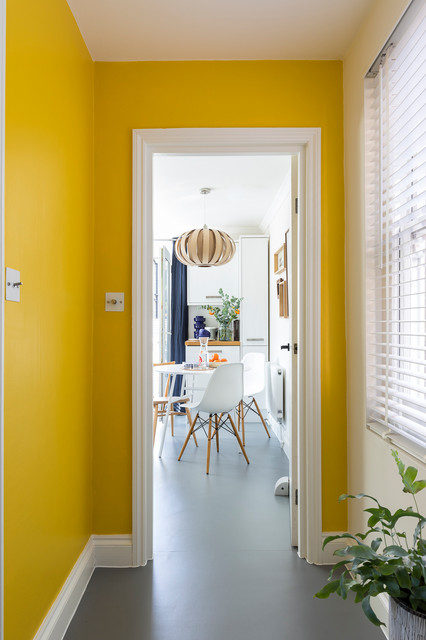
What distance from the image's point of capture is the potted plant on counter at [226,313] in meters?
5.83

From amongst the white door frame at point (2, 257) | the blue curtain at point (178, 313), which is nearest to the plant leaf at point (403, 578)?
the white door frame at point (2, 257)

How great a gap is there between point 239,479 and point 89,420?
1614mm

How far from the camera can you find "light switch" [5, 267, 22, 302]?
1.21m

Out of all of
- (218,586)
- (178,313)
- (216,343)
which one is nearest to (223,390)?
(218,586)

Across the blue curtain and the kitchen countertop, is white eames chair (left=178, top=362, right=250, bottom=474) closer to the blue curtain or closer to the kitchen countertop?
the kitchen countertop

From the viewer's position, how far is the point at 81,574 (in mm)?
1911

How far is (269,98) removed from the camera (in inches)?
86.6

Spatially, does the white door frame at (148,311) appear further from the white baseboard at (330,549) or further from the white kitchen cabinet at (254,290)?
the white kitchen cabinet at (254,290)

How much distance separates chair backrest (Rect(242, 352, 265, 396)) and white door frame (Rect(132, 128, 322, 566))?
7.20 ft

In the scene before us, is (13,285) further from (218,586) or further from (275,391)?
(275,391)

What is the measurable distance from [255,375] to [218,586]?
8.85 feet

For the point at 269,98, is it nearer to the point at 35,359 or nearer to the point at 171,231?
the point at 35,359

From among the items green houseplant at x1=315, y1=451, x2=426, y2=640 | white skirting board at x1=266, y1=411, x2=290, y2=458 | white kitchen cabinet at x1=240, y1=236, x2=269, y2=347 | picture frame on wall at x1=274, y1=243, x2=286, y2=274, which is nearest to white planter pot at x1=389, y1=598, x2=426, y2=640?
green houseplant at x1=315, y1=451, x2=426, y2=640

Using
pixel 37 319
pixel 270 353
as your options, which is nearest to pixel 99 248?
pixel 37 319
